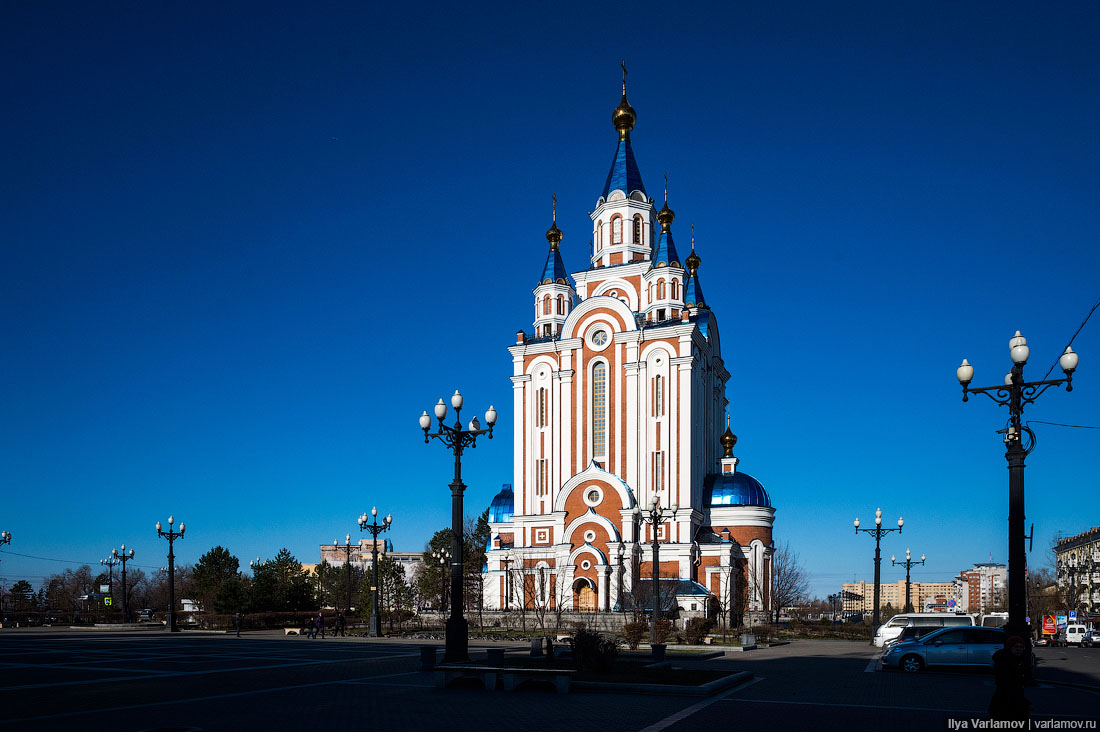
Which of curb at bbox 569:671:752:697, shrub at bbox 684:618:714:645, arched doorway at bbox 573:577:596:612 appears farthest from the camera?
arched doorway at bbox 573:577:596:612

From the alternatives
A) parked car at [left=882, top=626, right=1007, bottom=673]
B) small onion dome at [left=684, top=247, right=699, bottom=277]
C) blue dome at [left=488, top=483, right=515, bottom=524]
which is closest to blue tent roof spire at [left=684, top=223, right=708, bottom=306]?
small onion dome at [left=684, top=247, right=699, bottom=277]

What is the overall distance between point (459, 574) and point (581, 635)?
3254mm

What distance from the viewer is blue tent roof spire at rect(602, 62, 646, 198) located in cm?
6531

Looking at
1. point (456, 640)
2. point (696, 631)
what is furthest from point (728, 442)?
point (456, 640)

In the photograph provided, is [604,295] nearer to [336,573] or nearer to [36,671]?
[36,671]

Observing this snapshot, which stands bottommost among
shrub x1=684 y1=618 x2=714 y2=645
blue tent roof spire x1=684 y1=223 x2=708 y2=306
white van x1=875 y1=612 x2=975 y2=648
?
shrub x1=684 y1=618 x2=714 y2=645

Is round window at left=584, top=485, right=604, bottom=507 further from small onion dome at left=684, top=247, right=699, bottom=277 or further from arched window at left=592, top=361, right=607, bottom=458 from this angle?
small onion dome at left=684, top=247, right=699, bottom=277

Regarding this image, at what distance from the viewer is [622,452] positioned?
2304 inches

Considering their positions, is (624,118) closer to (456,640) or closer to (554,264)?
(554,264)

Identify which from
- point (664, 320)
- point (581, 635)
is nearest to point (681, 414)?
point (664, 320)

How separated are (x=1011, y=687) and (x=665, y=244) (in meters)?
52.5

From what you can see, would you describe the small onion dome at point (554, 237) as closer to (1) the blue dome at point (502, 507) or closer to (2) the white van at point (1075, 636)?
(1) the blue dome at point (502, 507)

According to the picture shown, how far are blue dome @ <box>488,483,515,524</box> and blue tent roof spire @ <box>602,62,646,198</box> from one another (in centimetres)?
2303

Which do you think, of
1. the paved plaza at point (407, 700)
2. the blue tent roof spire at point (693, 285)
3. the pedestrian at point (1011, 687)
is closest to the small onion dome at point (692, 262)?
the blue tent roof spire at point (693, 285)
